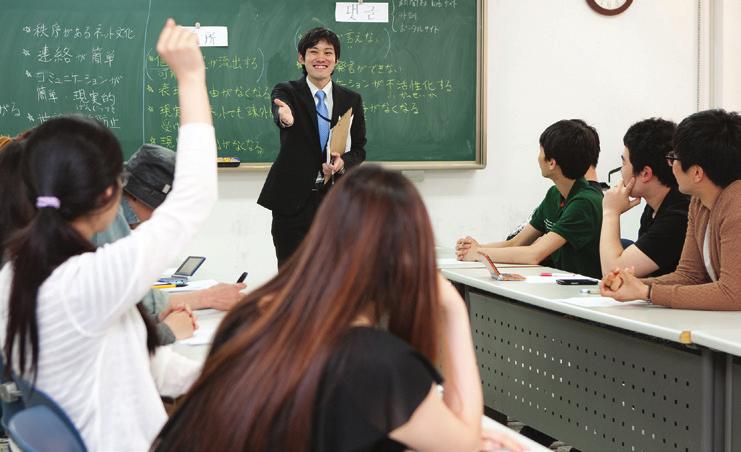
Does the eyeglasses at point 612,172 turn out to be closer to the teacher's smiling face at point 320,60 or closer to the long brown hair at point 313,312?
the teacher's smiling face at point 320,60

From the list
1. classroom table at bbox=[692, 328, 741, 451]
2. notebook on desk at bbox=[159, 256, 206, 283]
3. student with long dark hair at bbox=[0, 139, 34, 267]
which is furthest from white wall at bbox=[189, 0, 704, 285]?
student with long dark hair at bbox=[0, 139, 34, 267]

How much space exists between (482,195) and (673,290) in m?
2.85

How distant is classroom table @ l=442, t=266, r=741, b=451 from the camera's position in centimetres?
240

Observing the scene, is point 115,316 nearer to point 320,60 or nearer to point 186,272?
point 186,272

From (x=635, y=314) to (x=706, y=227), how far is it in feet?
1.37

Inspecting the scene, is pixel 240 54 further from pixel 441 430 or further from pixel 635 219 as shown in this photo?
pixel 441 430

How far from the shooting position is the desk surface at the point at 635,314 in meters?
2.36

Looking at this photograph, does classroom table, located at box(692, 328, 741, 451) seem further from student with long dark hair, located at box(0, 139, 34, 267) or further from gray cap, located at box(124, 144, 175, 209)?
student with long dark hair, located at box(0, 139, 34, 267)

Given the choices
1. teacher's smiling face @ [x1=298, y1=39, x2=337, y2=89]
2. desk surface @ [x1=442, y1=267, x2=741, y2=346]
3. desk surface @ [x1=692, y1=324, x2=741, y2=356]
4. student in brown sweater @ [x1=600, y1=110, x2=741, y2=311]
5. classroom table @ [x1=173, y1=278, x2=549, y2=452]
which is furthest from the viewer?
teacher's smiling face @ [x1=298, y1=39, x2=337, y2=89]

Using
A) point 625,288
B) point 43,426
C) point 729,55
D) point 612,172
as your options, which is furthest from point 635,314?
point 729,55

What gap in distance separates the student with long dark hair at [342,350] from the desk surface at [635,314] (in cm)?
122

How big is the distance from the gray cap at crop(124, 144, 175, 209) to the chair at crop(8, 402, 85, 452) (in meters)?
1.20

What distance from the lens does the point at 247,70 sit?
5074 mm

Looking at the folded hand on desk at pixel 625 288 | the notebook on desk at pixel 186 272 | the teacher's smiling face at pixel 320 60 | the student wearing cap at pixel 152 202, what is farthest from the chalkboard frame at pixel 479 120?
the student wearing cap at pixel 152 202
